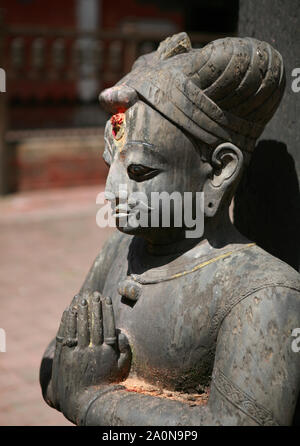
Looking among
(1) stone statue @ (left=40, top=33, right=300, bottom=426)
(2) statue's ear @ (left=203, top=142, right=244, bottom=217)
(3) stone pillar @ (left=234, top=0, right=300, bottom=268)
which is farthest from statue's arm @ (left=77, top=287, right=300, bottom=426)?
(3) stone pillar @ (left=234, top=0, right=300, bottom=268)

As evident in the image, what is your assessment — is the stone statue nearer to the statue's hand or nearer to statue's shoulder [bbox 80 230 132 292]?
the statue's hand

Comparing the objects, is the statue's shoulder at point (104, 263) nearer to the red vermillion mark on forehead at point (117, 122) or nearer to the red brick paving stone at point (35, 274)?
the red vermillion mark on forehead at point (117, 122)

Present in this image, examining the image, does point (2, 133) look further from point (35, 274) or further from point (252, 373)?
point (252, 373)

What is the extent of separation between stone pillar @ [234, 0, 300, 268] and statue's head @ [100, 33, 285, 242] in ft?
0.83

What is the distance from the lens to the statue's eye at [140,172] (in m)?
1.88

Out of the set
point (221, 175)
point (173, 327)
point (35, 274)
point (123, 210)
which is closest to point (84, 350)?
point (173, 327)

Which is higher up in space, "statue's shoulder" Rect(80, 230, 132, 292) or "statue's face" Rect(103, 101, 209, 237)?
"statue's face" Rect(103, 101, 209, 237)

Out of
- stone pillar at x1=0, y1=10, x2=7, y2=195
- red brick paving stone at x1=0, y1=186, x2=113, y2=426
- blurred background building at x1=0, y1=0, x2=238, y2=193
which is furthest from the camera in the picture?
blurred background building at x1=0, y1=0, x2=238, y2=193

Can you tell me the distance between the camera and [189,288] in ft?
6.31

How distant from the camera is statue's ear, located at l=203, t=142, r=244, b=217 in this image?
1903mm

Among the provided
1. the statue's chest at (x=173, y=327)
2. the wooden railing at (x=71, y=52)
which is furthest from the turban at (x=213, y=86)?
the wooden railing at (x=71, y=52)

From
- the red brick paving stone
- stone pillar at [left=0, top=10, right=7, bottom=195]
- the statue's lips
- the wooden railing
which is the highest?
the statue's lips

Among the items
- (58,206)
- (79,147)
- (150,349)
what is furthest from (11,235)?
(150,349)
